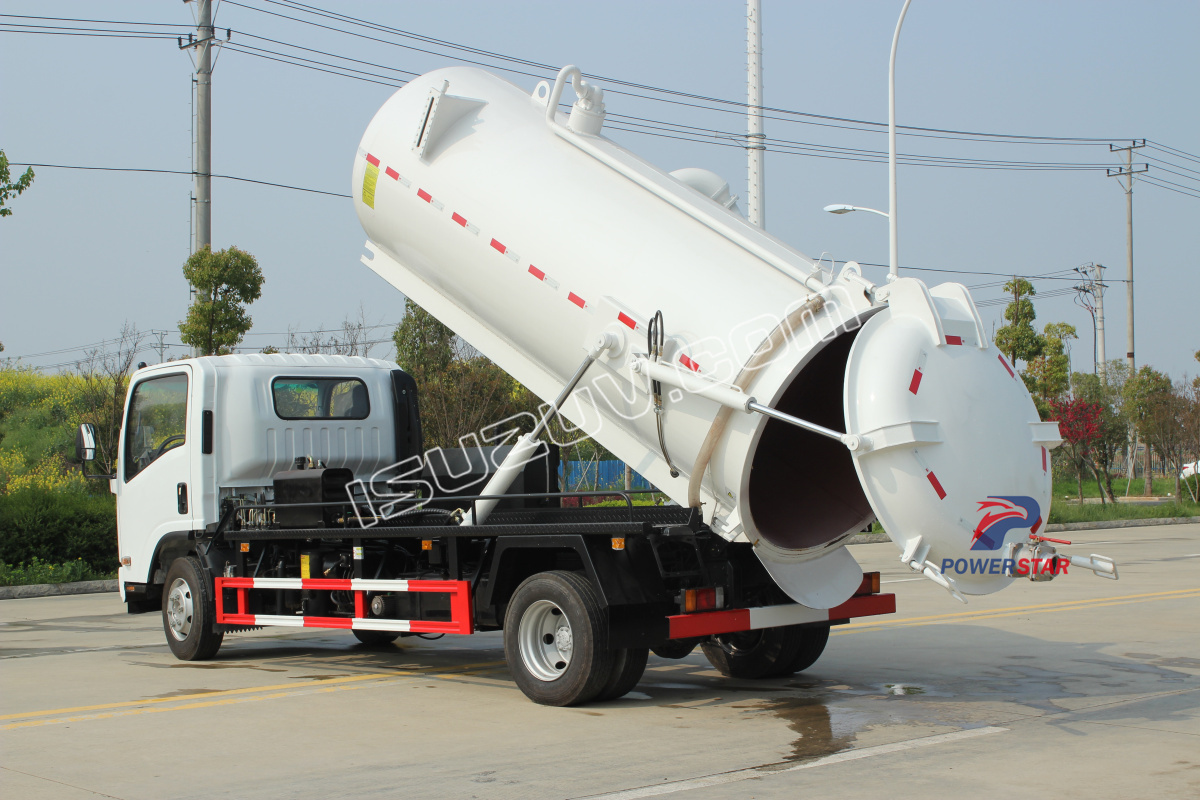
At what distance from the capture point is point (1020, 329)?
40.7m

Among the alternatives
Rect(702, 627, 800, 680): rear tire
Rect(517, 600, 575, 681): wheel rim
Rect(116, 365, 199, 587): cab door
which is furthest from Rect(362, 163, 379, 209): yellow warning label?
Rect(702, 627, 800, 680): rear tire

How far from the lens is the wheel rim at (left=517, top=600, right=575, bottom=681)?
776 centimetres

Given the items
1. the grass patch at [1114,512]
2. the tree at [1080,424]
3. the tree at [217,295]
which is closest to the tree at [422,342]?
the tree at [217,295]

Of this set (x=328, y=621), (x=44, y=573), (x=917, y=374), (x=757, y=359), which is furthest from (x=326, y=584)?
(x=44, y=573)

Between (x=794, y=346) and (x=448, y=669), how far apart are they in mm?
4631

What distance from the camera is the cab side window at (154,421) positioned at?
10680 millimetres

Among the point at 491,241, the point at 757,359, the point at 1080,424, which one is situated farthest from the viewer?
the point at 1080,424

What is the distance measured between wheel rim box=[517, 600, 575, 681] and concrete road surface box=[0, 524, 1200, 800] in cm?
29

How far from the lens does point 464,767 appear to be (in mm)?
6215

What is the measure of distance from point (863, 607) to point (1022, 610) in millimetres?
5835

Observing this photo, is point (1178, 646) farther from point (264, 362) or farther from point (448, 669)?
point (264, 362)

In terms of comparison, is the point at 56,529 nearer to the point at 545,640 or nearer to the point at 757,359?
the point at 545,640

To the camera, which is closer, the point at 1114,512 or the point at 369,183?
the point at 369,183

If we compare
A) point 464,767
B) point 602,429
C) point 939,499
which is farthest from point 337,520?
point 939,499
